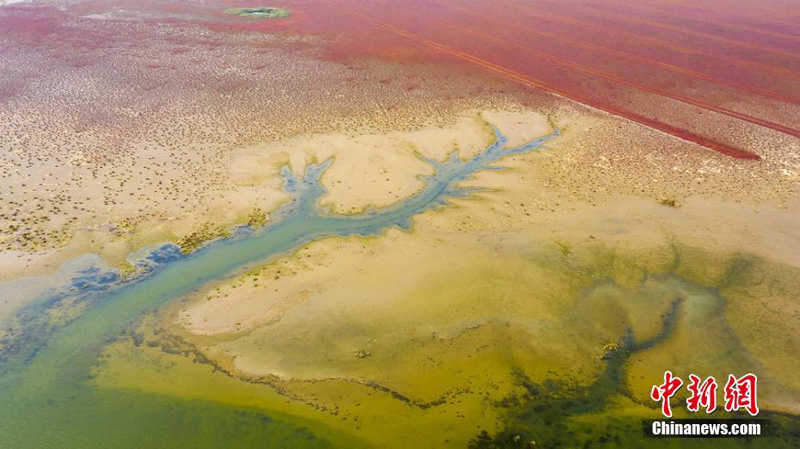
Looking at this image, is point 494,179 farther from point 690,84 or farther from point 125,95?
point 125,95

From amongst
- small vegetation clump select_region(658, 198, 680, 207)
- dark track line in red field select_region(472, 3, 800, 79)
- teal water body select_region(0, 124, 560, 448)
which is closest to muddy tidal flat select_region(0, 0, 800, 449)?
teal water body select_region(0, 124, 560, 448)

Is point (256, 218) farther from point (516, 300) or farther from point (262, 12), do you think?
point (262, 12)

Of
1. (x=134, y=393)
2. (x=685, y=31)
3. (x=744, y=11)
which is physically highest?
(x=744, y=11)

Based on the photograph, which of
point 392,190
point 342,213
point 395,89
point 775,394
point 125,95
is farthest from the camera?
point 395,89

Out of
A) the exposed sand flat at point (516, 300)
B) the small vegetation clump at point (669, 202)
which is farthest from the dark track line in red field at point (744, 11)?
the small vegetation clump at point (669, 202)

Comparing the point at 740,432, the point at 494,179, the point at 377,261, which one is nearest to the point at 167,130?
the point at 377,261

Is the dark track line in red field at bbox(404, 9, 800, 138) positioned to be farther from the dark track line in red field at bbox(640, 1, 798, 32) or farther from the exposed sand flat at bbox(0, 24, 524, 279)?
the dark track line in red field at bbox(640, 1, 798, 32)

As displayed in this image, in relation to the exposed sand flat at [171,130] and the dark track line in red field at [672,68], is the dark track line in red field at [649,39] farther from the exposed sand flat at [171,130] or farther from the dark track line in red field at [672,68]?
the exposed sand flat at [171,130]

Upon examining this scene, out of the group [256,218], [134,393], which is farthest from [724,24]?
[134,393]
